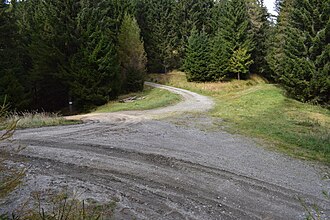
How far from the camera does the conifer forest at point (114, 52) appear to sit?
66.4 ft

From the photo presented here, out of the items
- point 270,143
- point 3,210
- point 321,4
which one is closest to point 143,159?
point 3,210

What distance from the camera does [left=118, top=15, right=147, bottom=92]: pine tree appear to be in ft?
102

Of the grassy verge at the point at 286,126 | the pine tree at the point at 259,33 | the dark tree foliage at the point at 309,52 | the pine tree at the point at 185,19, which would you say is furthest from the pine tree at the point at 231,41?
the dark tree foliage at the point at 309,52

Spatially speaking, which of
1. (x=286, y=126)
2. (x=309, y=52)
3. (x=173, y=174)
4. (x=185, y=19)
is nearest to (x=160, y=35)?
(x=185, y=19)

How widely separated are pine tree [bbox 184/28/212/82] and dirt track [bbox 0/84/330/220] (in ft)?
89.4

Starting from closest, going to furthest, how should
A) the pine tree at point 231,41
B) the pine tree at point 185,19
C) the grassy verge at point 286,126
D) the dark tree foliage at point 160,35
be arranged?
the grassy verge at point 286,126 < the pine tree at point 231,41 < the dark tree foliage at point 160,35 < the pine tree at point 185,19

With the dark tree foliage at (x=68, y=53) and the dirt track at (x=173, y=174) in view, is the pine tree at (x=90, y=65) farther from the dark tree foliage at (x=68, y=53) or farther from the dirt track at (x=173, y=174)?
the dirt track at (x=173, y=174)

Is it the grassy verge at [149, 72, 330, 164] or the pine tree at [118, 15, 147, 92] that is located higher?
the pine tree at [118, 15, 147, 92]

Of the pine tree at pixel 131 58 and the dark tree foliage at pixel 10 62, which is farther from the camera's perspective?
the pine tree at pixel 131 58

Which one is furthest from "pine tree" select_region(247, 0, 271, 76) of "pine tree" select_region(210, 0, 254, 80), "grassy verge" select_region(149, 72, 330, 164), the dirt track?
the dirt track

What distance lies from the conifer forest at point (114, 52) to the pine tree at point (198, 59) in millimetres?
132

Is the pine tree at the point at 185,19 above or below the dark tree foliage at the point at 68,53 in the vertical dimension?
above

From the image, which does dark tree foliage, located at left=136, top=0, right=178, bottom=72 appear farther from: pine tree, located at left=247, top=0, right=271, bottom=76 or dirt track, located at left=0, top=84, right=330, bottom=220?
dirt track, located at left=0, top=84, right=330, bottom=220

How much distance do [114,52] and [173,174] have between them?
2235 cm
